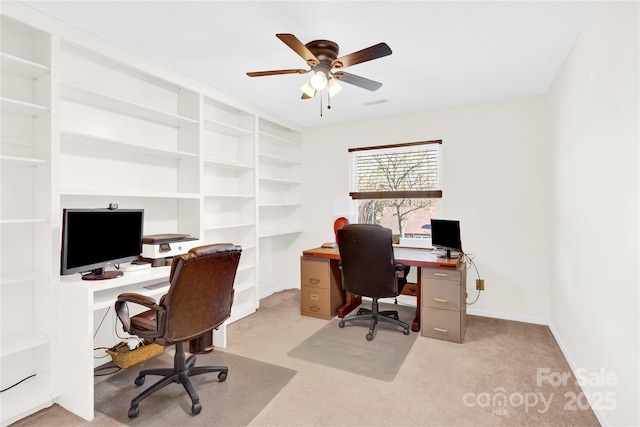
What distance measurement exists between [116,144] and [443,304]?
10.2 feet

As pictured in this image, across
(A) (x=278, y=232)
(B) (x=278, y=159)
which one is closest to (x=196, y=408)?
(A) (x=278, y=232)

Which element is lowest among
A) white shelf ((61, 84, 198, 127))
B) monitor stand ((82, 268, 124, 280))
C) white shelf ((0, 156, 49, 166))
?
monitor stand ((82, 268, 124, 280))

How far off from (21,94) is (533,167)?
446 cm

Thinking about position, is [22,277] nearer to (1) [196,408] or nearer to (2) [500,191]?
(1) [196,408]

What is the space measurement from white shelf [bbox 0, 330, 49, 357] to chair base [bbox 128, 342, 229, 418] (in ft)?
2.10

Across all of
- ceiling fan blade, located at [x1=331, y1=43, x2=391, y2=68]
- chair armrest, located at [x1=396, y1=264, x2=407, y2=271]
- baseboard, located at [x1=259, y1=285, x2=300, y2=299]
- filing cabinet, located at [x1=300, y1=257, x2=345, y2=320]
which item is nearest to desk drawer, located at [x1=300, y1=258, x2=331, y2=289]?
filing cabinet, located at [x1=300, y1=257, x2=345, y2=320]

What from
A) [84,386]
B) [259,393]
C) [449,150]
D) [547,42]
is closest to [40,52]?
[84,386]

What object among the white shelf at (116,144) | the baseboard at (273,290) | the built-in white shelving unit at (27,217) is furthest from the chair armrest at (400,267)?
the built-in white shelving unit at (27,217)

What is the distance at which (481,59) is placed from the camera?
2.63m

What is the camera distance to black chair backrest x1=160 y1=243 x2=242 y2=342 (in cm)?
191

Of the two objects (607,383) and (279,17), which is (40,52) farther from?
(607,383)

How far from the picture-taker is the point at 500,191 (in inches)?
143

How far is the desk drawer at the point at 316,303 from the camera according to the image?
11.8 ft

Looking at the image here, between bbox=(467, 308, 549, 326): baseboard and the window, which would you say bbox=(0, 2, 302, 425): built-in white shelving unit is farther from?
bbox=(467, 308, 549, 326): baseboard
